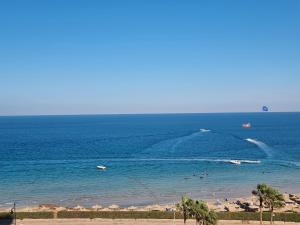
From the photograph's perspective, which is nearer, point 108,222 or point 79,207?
point 108,222

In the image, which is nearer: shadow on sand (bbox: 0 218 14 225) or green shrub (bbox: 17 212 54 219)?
shadow on sand (bbox: 0 218 14 225)

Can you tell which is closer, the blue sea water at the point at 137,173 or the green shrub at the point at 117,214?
the green shrub at the point at 117,214

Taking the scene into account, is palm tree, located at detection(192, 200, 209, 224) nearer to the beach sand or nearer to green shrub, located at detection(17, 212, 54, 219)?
the beach sand

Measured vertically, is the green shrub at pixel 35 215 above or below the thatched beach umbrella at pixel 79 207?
above

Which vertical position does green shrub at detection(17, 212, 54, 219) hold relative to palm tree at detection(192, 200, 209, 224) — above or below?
below

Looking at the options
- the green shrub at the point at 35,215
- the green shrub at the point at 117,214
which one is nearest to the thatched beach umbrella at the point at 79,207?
the green shrub at the point at 117,214

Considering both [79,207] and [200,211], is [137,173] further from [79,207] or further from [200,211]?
[200,211]

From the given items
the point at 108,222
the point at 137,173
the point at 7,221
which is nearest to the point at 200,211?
the point at 108,222

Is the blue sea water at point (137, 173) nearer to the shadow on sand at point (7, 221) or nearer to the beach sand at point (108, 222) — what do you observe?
the beach sand at point (108, 222)

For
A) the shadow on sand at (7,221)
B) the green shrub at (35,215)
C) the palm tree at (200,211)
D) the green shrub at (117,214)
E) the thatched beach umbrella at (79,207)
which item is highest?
the palm tree at (200,211)

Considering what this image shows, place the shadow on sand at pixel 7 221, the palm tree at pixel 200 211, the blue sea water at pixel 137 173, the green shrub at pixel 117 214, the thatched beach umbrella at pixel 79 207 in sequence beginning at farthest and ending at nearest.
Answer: the blue sea water at pixel 137 173
the thatched beach umbrella at pixel 79 207
the green shrub at pixel 117 214
the shadow on sand at pixel 7 221
the palm tree at pixel 200 211

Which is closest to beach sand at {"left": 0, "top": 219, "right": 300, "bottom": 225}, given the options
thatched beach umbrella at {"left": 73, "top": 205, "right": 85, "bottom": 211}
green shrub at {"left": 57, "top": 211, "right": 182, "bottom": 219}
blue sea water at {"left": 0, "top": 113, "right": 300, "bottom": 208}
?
green shrub at {"left": 57, "top": 211, "right": 182, "bottom": 219}

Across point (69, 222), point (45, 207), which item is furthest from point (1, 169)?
point (69, 222)

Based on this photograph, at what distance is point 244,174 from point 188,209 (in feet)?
198
